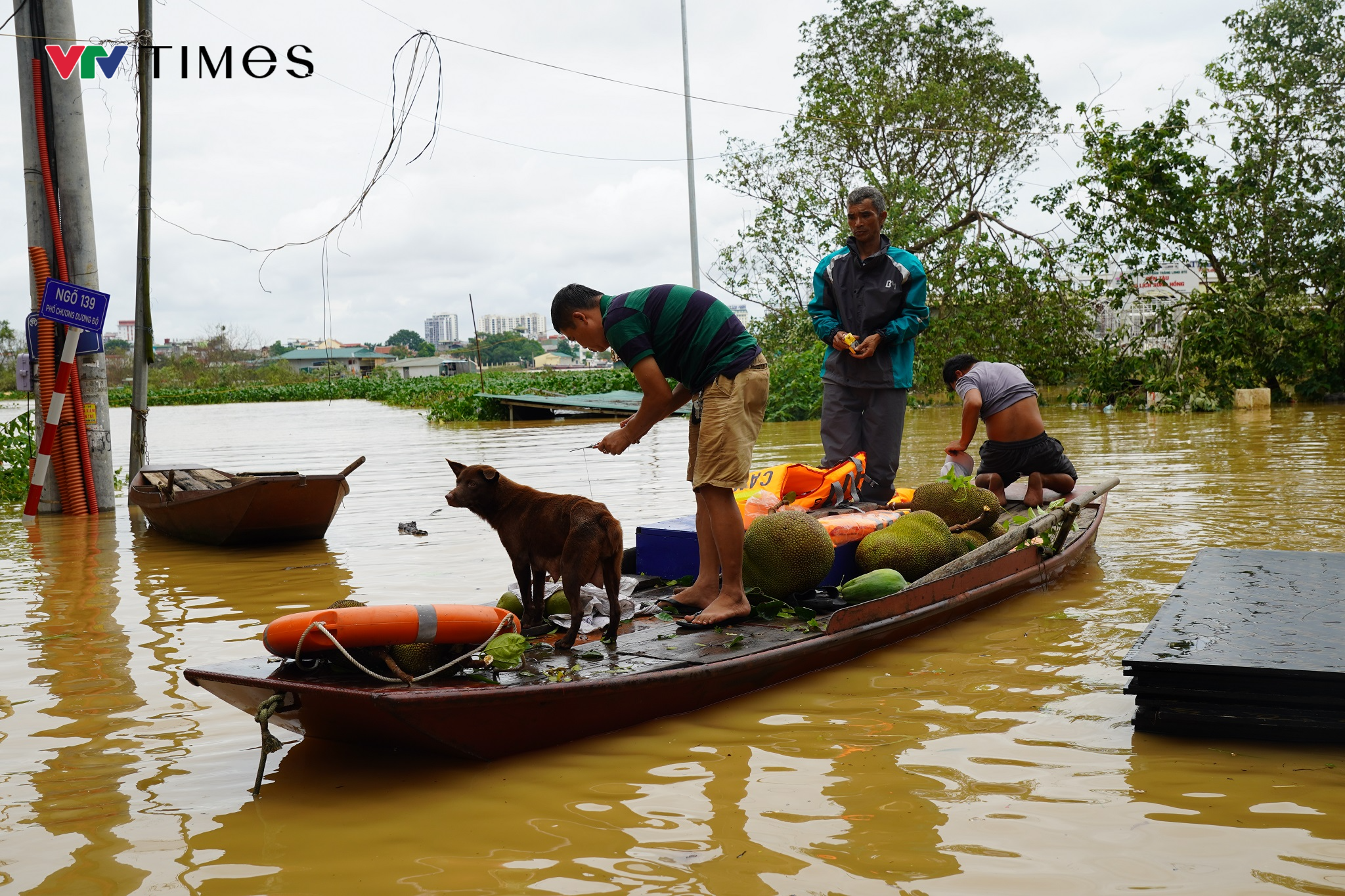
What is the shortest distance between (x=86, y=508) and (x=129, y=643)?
611 centimetres

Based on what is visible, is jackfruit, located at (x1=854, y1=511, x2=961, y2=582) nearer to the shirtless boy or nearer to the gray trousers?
the gray trousers

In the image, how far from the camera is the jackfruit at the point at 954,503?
6.31m

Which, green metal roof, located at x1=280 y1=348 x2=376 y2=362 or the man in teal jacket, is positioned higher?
green metal roof, located at x1=280 y1=348 x2=376 y2=362

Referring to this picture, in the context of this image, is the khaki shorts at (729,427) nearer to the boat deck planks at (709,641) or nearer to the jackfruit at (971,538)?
the boat deck planks at (709,641)

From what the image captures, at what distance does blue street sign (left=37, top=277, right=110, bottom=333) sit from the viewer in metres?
9.88

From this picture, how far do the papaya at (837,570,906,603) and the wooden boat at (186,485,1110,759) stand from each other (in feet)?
0.36

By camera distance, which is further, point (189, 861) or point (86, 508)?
point (86, 508)

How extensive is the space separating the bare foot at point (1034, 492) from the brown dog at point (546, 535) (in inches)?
160

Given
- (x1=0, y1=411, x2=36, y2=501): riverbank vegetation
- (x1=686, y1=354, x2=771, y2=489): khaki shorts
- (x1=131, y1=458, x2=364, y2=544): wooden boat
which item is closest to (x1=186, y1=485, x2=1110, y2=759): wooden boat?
(x1=686, y1=354, x2=771, y2=489): khaki shorts

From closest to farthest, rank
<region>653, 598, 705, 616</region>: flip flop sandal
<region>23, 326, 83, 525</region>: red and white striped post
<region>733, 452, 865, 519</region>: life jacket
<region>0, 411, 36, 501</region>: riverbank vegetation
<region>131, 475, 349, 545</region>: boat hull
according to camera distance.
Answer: <region>653, 598, 705, 616</region>: flip flop sandal
<region>733, 452, 865, 519</region>: life jacket
<region>131, 475, 349, 545</region>: boat hull
<region>23, 326, 83, 525</region>: red and white striped post
<region>0, 411, 36, 501</region>: riverbank vegetation

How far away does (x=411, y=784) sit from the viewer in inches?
144

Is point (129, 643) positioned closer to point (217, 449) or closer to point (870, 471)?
point (870, 471)

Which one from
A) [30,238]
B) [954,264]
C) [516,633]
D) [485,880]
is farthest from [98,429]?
[954,264]

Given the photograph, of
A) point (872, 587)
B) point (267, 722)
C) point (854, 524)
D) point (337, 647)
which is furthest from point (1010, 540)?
point (267, 722)
